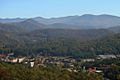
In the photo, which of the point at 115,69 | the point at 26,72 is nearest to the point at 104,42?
the point at 115,69

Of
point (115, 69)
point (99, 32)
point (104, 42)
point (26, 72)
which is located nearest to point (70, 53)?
point (104, 42)

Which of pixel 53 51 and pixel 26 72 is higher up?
pixel 26 72

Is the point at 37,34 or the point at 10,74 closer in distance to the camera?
the point at 10,74

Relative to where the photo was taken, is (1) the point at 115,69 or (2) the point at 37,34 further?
(2) the point at 37,34

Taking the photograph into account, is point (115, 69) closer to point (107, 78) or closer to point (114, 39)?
point (107, 78)

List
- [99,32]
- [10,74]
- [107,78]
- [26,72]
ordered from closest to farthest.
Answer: [10,74] → [26,72] → [107,78] → [99,32]

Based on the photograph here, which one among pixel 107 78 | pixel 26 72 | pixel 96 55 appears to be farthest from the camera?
pixel 96 55

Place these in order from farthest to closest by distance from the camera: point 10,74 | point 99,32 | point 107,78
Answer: point 99,32 → point 107,78 → point 10,74

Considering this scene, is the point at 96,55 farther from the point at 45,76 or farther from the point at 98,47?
the point at 45,76

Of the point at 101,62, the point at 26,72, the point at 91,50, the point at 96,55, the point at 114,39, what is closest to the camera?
the point at 26,72
